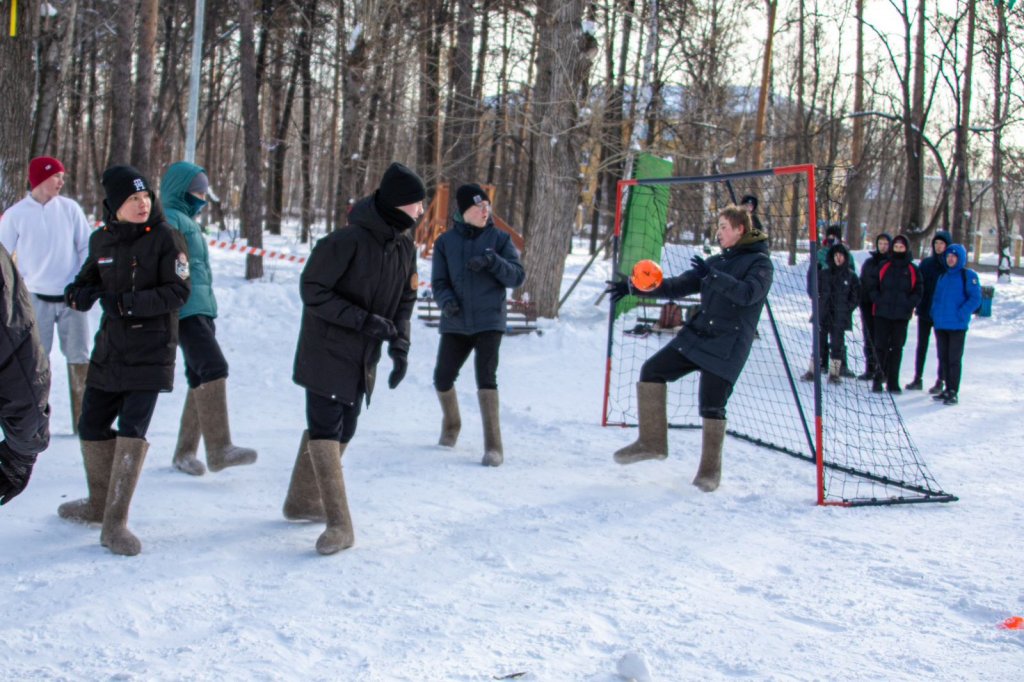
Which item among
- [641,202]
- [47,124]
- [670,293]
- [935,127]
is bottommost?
[670,293]

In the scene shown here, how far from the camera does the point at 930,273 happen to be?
1009 cm

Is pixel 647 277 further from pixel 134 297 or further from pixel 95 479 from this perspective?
pixel 95 479

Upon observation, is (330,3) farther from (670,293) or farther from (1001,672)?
(1001,672)

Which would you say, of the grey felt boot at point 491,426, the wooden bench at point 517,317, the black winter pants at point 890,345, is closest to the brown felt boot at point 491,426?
the grey felt boot at point 491,426

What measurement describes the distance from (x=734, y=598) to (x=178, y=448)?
136 inches

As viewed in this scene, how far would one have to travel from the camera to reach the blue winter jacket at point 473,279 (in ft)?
20.0

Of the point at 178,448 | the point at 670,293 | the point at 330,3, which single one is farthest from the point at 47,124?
the point at 670,293

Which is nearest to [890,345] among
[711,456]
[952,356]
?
[952,356]

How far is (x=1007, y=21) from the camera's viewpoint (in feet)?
61.6

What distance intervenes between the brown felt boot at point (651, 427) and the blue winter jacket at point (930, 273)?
552 cm

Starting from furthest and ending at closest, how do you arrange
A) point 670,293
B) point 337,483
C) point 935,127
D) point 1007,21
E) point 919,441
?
1. point 935,127
2. point 1007,21
3. point 919,441
4. point 670,293
5. point 337,483

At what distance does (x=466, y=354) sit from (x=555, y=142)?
6660 mm

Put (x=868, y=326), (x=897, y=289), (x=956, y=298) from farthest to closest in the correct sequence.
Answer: (x=868, y=326) → (x=897, y=289) → (x=956, y=298)

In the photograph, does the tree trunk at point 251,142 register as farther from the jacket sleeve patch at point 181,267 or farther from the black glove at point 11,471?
the black glove at point 11,471
